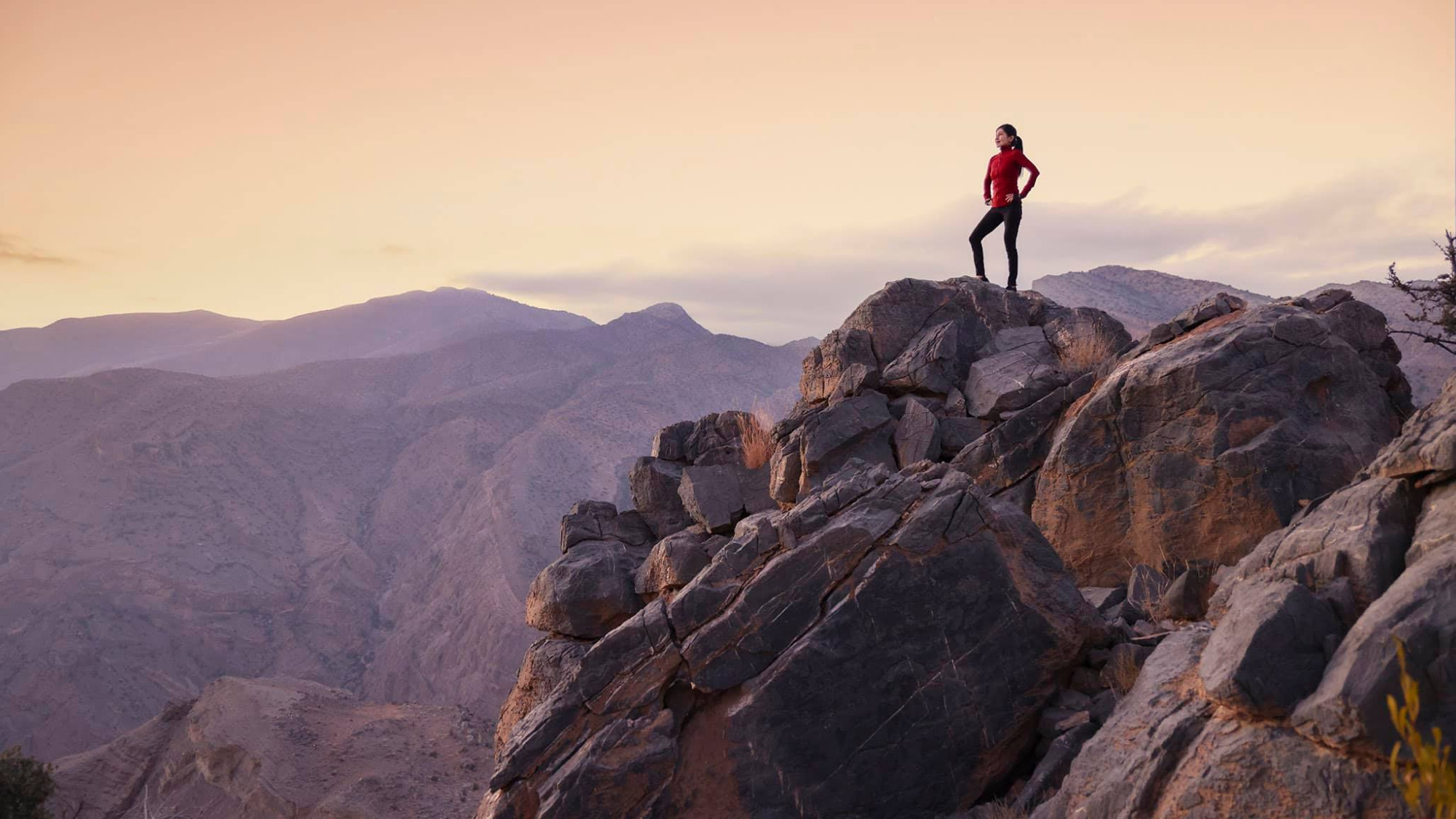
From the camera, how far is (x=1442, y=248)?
540 inches

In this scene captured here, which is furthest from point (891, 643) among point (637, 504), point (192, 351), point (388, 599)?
point (192, 351)

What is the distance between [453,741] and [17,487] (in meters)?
43.0

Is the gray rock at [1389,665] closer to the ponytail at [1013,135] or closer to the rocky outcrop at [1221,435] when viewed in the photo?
the rocky outcrop at [1221,435]

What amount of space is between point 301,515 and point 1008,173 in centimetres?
5354

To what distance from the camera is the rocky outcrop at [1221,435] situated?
32.2ft

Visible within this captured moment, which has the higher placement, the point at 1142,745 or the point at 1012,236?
the point at 1012,236

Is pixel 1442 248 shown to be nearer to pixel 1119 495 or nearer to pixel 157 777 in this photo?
pixel 1119 495

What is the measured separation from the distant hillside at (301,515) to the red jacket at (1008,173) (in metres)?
31.2

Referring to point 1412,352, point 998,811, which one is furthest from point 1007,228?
point 1412,352

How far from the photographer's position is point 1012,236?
47.3ft

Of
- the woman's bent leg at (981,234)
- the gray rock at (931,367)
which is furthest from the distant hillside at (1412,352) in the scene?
the gray rock at (931,367)

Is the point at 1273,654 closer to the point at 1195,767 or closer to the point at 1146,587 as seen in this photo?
the point at 1195,767

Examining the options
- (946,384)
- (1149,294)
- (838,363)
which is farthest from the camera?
(1149,294)

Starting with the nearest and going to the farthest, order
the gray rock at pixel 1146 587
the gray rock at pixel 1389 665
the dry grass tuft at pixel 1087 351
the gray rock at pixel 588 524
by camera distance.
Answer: the gray rock at pixel 1389 665
the gray rock at pixel 1146 587
the dry grass tuft at pixel 1087 351
the gray rock at pixel 588 524
